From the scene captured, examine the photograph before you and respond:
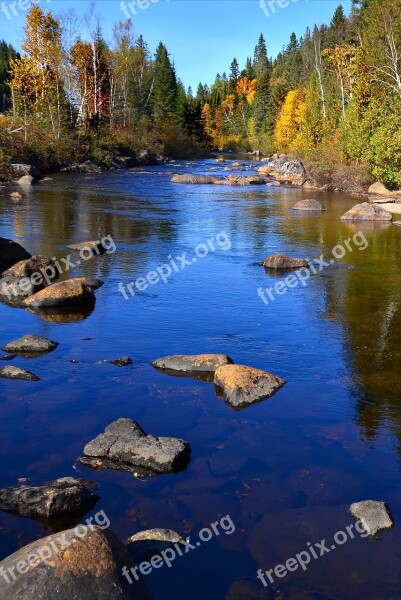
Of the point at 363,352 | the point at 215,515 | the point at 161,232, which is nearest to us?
the point at 215,515

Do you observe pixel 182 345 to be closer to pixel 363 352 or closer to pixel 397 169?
pixel 363 352

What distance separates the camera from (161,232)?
2455 cm

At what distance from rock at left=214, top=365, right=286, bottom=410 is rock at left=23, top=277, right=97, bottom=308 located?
17.5 ft

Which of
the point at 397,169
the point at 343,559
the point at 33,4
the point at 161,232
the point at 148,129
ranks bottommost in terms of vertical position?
the point at 343,559

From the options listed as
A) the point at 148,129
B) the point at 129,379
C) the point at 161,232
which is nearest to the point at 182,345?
the point at 129,379

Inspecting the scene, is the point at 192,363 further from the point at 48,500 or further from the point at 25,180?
the point at 25,180

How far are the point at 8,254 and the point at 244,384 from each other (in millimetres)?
10859

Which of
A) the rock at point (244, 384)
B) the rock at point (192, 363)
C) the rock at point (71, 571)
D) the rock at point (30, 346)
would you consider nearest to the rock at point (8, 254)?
the rock at point (30, 346)

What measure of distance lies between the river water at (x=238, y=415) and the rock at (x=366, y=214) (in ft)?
29.4

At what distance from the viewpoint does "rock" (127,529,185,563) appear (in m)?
6.01

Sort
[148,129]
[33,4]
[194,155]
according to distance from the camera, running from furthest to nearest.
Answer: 1. [194,155]
2. [148,129]
3. [33,4]

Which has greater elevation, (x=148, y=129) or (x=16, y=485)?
(x=148, y=129)

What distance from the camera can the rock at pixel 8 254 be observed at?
18.0 m

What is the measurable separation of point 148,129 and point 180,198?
46.9m
